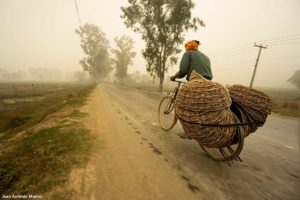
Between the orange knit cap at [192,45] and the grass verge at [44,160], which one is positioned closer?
the grass verge at [44,160]

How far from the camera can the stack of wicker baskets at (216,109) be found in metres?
2.68

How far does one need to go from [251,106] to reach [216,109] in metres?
0.70

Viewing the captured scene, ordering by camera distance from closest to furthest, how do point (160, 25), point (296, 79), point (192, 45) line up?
point (192, 45) < point (160, 25) < point (296, 79)

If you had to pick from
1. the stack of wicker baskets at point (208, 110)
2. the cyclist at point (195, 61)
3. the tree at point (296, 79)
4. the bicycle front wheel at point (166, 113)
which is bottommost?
the bicycle front wheel at point (166, 113)

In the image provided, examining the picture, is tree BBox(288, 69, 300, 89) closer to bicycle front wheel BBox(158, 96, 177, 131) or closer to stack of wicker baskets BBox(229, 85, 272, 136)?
bicycle front wheel BBox(158, 96, 177, 131)

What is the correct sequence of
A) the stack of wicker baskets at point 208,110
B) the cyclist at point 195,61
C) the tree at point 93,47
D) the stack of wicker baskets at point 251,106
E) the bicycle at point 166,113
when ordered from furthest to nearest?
the tree at point 93,47 < the bicycle at point 166,113 < the cyclist at point 195,61 < the stack of wicker baskets at point 251,106 < the stack of wicker baskets at point 208,110

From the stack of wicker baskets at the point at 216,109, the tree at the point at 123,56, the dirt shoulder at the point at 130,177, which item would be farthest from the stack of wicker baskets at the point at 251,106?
the tree at the point at 123,56

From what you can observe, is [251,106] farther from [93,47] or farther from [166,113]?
[93,47]

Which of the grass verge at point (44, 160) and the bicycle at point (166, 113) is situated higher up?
the bicycle at point (166, 113)

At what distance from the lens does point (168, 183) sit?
2.61m

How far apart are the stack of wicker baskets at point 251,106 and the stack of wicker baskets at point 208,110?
31 centimetres

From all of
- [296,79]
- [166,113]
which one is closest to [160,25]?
[166,113]

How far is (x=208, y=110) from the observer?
2.70m

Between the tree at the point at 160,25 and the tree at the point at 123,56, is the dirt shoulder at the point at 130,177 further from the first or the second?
the tree at the point at 123,56
